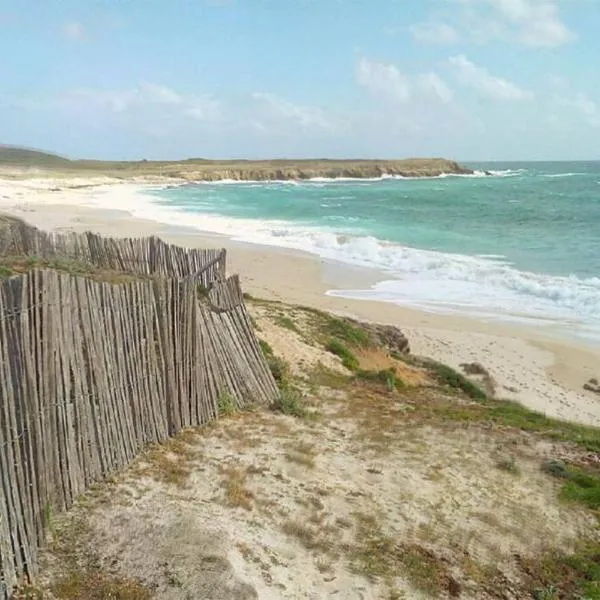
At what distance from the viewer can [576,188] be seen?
89.6 metres

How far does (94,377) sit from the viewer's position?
6.25 m

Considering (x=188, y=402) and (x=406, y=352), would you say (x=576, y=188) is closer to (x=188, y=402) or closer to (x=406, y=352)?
(x=406, y=352)

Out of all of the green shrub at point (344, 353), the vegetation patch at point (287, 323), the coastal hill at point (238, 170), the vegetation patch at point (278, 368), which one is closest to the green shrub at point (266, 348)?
the vegetation patch at point (278, 368)

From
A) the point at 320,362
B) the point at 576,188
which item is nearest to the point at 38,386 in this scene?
the point at 320,362

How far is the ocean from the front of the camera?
816 inches

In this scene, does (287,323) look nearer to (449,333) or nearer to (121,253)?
(121,253)

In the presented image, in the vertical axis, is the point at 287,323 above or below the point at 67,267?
below

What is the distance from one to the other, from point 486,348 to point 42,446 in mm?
12120

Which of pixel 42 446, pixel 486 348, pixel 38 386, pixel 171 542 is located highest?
pixel 38 386

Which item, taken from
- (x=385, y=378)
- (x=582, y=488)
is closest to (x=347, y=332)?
(x=385, y=378)

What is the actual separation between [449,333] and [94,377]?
39.2 feet

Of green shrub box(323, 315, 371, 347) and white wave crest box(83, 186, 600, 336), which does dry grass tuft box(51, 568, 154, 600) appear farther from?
white wave crest box(83, 186, 600, 336)

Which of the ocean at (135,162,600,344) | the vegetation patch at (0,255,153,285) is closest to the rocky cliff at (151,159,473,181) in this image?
the ocean at (135,162,600,344)

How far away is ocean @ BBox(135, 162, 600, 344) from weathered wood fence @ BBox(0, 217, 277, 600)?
11.5m
